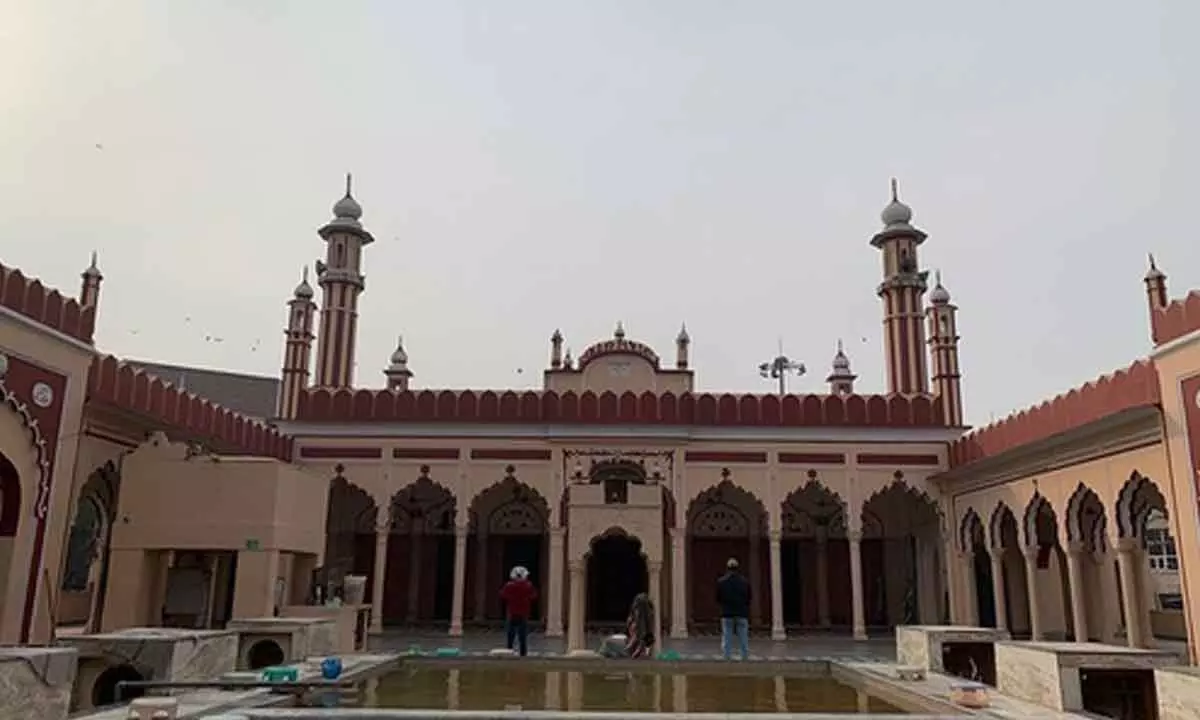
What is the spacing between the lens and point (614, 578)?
1980 centimetres

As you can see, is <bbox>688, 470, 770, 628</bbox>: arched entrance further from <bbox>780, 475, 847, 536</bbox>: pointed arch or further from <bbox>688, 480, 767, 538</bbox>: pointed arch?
<bbox>780, 475, 847, 536</bbox>: pointed arch

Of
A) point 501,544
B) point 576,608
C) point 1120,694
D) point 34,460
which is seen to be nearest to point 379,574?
point 501,544

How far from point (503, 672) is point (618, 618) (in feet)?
31.3

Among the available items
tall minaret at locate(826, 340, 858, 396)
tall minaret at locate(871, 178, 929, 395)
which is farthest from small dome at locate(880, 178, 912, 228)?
tall minaret at locate(826, 340, 858, 396)

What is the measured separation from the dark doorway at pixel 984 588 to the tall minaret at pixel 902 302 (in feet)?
11.7

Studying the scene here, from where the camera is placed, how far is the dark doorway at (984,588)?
62.3 feet

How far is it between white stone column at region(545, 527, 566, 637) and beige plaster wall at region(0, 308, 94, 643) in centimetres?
835

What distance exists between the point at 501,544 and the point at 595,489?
20.0 feet

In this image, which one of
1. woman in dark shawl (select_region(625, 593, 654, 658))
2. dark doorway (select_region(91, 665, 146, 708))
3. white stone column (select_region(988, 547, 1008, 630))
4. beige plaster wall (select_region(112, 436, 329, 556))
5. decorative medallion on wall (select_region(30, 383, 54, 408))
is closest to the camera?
dark doorway (select_region(91, 665, 146, 708))

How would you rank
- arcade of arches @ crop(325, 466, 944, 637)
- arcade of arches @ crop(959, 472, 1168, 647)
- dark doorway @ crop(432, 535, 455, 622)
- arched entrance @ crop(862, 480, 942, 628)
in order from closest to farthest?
arcade of arches @ crop(959, 472, 1168, 647) < arched entrance @ crop(862, 480, 942, 628) < arcade of arches @ crop(325, 466, 944, 637) < dark doorway @ crop(432, 535, 455, 622)

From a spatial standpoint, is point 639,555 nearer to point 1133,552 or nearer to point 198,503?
point 1133,552

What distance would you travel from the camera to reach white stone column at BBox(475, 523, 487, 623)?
784 inches

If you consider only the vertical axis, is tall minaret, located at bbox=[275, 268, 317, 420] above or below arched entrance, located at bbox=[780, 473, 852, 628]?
above

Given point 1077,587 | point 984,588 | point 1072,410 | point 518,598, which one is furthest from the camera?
point 984,588
